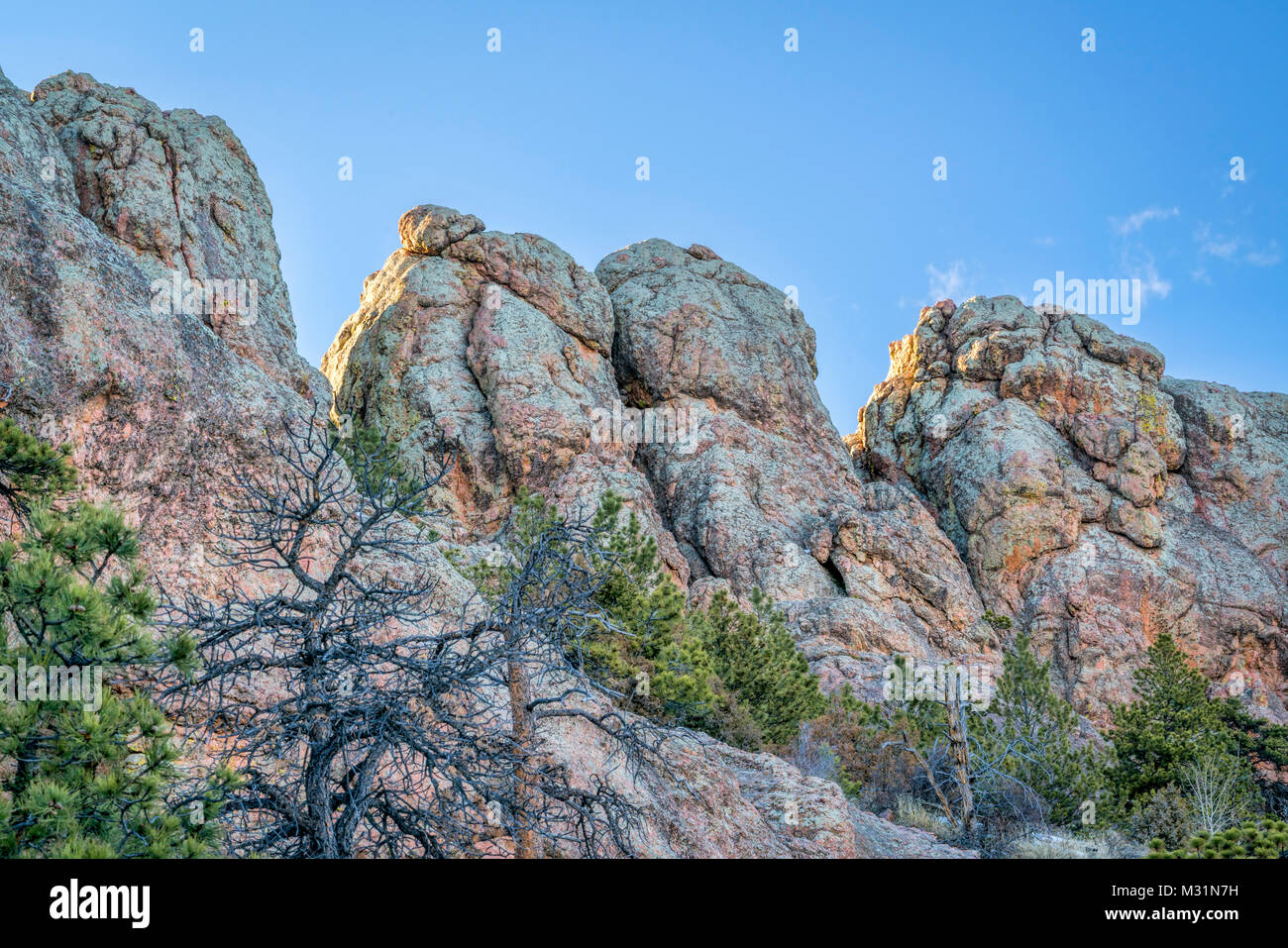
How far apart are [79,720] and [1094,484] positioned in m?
41.9

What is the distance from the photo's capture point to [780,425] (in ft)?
127

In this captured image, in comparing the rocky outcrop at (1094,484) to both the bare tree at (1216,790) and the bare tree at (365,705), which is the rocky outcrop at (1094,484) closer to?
the bare tree at (1216,790)

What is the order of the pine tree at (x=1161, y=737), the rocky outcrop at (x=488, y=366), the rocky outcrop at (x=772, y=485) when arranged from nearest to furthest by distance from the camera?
the pine tree at (x=1161, y=737), the rocky outcrop at (x=772, y=485), the rocky outcrop at (x=488, y=366)

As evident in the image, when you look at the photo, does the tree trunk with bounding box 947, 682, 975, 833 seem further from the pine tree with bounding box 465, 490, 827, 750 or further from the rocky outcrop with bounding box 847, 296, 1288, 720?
the rocky outcrop with bounding box 847, 296, 1288, 720

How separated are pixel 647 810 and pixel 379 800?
288 centimetres

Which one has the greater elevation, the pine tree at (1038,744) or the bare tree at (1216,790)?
the pine tree at (1038,744)

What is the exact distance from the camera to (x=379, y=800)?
5582mm

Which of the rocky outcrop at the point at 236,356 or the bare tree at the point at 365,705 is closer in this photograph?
the bare tree at the point at 365,705

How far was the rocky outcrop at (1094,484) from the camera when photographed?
36031mm

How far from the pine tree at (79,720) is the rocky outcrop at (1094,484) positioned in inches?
1359

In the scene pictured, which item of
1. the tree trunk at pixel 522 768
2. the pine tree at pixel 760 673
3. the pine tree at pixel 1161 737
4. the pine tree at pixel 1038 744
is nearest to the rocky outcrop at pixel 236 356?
the tree trunk at pixel 522 768

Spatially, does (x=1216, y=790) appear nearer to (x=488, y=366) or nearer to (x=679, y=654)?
(x=679, y=654)
